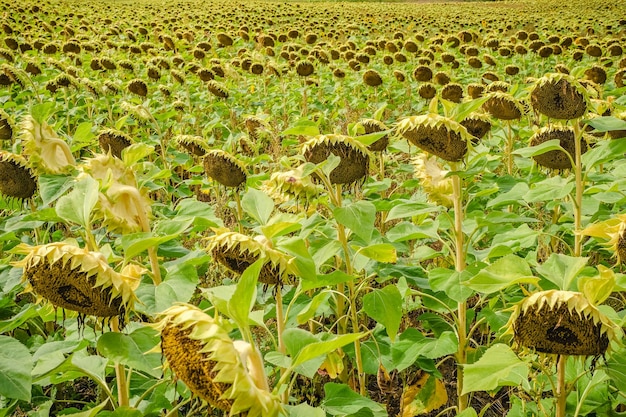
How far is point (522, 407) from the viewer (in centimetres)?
130

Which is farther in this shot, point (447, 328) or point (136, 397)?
point (447, 328)

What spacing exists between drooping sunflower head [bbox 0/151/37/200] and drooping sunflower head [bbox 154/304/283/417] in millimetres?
935

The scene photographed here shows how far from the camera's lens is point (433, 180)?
6.05ft

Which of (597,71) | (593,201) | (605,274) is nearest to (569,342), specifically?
(605,274)

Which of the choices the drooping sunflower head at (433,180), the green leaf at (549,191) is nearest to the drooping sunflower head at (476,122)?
the drooping sunflower head at (433,180)

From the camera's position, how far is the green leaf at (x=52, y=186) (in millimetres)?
1265

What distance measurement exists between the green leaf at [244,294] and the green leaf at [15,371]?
38cm

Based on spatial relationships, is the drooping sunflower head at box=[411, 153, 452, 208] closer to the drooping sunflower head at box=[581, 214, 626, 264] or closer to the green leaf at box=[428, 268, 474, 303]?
the green leaf at box=[428, 268, 474, 303]

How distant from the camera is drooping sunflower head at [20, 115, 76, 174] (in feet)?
4.65

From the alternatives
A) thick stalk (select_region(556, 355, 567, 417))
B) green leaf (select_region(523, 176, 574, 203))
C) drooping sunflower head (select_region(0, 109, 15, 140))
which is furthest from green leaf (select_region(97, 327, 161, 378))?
drooping sunflower head (select_region(0, 109, 15, 140))

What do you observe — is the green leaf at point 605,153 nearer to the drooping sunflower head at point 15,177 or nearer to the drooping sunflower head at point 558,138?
the drooping sunflower head at point 558,138

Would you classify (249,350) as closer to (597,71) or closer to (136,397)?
(136,397)

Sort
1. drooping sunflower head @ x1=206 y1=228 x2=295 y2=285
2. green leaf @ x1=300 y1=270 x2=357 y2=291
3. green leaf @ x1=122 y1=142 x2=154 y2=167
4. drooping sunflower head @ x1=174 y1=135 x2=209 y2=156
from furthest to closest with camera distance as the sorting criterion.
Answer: drooping sunflower head @ x1=174 y1=135 x2=209 y2=156 → green leaf @ x1=122 y1=142 x2=154 y2=167 → green leaf @ x1=300 y1=270 x2=357 y2=291 → drooping sunflower head @ x1=206 y1=228 x2=295 y2=285

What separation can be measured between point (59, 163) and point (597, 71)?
3613mm
